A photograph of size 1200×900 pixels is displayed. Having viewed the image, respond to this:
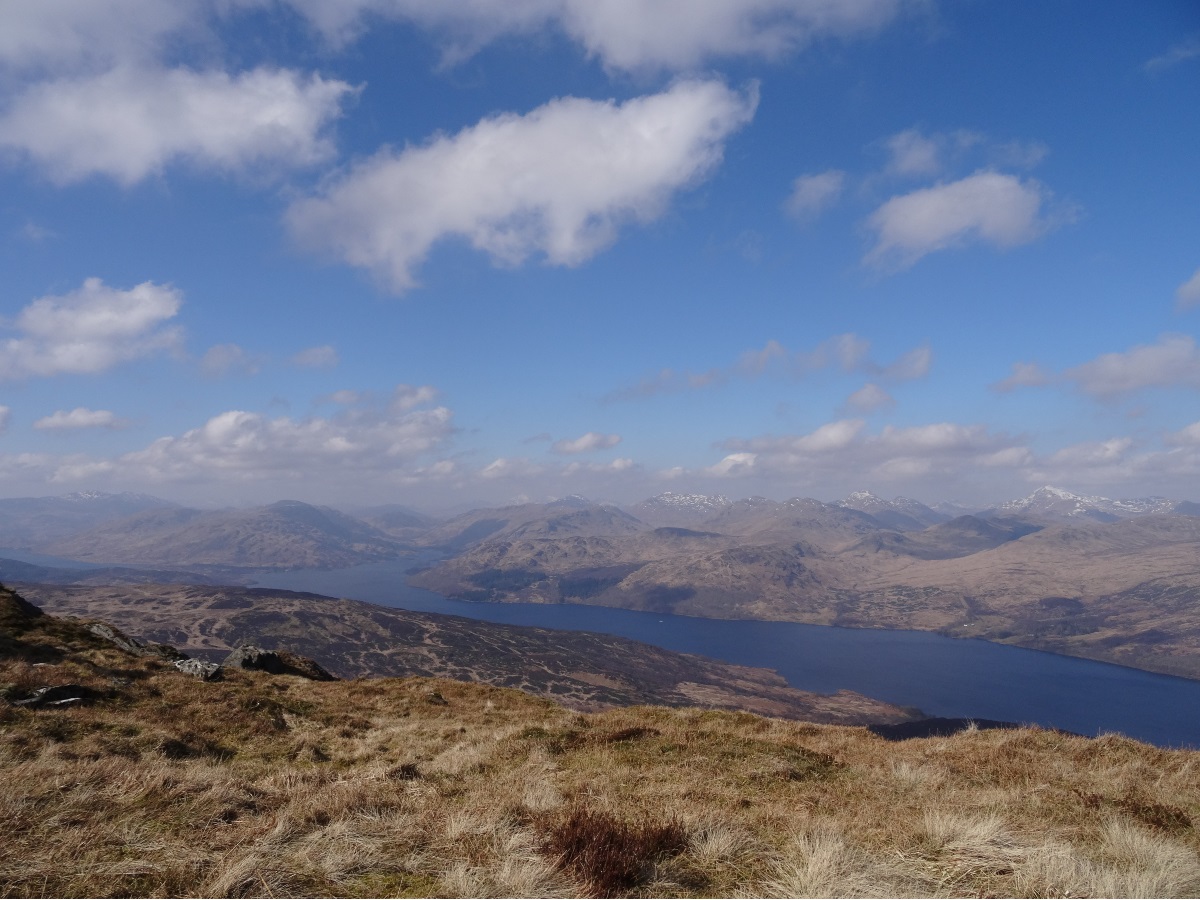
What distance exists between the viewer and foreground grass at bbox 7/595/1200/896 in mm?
6301

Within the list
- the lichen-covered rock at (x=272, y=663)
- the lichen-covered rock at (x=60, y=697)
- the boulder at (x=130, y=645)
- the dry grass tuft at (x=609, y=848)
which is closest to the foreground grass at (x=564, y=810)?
the dry grass tuft at (x=609, y=848)

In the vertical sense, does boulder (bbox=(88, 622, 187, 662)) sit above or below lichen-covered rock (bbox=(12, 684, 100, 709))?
below

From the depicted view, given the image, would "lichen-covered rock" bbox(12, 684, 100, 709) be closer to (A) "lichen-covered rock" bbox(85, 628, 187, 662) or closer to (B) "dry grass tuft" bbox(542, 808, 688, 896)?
(A) "lichen-covered rock" bbox(85, 628, 187, 662)

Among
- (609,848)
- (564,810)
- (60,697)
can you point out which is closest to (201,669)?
(60,697)

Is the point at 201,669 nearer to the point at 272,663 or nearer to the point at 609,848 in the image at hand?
the point at 272,663

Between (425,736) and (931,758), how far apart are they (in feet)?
48.4

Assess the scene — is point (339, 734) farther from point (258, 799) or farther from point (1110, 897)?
point (1110, 897)

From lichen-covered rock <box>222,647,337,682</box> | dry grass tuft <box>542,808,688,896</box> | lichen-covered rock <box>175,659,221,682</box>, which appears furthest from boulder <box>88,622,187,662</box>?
dry grass tuft <box>542,808,688,896</box>

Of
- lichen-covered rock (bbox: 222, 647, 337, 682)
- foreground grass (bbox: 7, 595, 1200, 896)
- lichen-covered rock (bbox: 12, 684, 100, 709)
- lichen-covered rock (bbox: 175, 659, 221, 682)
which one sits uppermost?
foreground grass (bbox: 7, 595, 1200, 896)

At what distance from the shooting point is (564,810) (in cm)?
872

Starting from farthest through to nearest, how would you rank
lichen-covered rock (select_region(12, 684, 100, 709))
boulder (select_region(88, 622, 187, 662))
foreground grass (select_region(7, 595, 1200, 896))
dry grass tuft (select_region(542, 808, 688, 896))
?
boulder (select_region(88, 622, 187, 662)) → lichen-covered rock (select_region(12, 684, 100, 709)) → dry grass tuft (select_region(542, 808, 688, 896)) → foreground grass (select_region(7, 595, 1200, 896))

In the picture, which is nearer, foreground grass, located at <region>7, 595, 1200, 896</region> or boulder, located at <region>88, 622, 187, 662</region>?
foreground grass, located at <region>7, 595, 1200, 896</region>

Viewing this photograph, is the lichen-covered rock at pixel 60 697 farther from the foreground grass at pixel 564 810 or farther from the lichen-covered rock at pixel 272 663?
the lichen-covered rock at pixel 272 663

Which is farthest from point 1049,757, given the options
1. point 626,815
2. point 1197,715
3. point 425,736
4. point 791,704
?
point 1197,715
